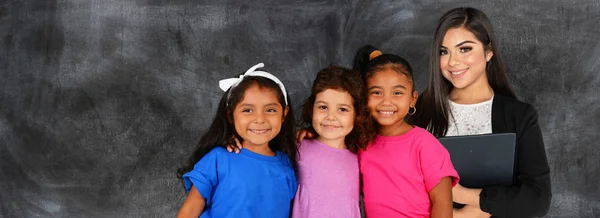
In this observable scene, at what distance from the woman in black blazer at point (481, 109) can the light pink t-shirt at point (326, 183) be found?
360 millimetres

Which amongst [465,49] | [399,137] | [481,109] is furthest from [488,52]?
[399,137]

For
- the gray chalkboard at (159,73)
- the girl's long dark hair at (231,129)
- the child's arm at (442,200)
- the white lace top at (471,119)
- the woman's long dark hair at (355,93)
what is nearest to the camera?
the child's arm at (442,200)

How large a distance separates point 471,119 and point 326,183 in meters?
0.62

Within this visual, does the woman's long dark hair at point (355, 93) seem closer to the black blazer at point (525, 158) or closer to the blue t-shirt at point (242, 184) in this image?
the blue t-shirt at point (242, 184)

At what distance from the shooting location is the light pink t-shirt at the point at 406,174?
224 cm

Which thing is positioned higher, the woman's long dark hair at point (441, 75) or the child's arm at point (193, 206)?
the woman's long dark hair at point (441, 75)

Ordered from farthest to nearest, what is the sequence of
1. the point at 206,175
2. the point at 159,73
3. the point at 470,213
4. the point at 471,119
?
the point at 159,73
the point at 471,119
the point at 470,213
the point at 206,175

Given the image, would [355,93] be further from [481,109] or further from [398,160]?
[481,109]

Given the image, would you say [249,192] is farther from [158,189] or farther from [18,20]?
[18,20]

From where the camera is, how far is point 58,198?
12.7 feet

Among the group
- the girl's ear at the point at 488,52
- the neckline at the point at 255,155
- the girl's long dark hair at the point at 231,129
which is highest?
the girl's ear at the point at 488,52

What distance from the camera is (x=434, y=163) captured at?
7.32 ft

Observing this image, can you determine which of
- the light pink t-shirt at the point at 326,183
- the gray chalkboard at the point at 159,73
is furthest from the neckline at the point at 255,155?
the gray chalkboard at the point at 159,73

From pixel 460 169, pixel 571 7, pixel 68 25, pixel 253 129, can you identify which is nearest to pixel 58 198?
pixel 68 25
